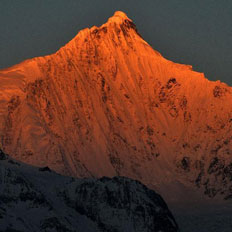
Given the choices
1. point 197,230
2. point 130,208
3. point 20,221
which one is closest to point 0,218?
point 20,221

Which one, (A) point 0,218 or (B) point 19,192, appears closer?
(A) point 0,218

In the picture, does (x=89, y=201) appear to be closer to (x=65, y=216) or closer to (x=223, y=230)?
(x=65, y=216)

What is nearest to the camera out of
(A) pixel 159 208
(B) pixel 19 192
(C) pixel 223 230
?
(B) pixel 19 192

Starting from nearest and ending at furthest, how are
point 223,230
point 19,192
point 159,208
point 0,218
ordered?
point 0,218 < point 19,192 < point 159,208 < point 223,230

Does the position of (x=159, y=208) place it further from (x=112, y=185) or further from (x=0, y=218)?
(x=0, y=218)

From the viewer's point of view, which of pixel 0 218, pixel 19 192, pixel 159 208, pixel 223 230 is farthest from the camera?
pixel 223 230

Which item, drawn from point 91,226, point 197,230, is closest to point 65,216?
point 91,226
